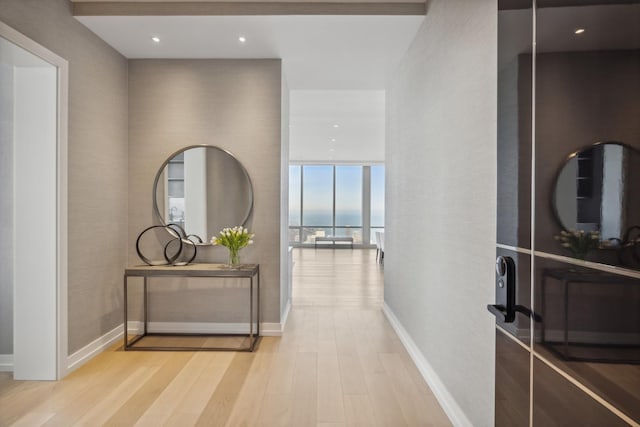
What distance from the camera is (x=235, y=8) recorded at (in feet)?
9.61

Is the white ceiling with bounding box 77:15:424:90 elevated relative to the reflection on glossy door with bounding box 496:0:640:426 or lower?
elevated

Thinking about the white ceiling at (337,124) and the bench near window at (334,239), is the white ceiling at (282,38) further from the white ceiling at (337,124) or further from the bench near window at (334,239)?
the bench near window at (334,239)

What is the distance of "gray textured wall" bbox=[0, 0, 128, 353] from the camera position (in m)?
2.83

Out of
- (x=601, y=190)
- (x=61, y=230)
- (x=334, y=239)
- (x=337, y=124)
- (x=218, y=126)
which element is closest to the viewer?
(x=601, y=190)

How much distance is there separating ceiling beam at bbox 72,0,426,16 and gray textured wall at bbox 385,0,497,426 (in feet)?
1.10

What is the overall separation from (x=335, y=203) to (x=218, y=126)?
366 inches

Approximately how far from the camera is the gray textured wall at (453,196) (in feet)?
5.94

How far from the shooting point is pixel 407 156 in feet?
11.3

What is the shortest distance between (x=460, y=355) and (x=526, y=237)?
997 millimetres

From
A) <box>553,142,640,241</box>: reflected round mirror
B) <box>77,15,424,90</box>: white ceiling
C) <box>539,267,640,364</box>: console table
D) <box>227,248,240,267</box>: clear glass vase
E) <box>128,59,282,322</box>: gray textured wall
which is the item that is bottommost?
<box>227,248,240,267</box>: clear glass vase

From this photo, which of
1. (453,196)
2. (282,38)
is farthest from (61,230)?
(453,196)

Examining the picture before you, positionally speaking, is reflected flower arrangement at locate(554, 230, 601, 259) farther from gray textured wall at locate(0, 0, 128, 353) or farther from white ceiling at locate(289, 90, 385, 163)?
white ceiling at locate(289, 90, 385, 163)

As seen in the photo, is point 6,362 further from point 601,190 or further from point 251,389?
point 601,190

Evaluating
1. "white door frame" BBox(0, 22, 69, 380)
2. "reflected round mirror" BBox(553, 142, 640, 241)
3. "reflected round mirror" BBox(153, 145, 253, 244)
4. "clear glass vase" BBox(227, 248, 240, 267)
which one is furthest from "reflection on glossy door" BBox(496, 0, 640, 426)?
"white door frame" BBox(0, 22, 69, 380)
